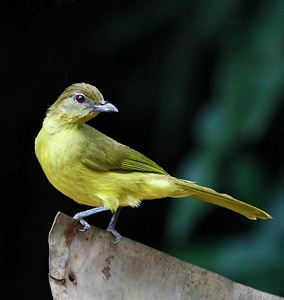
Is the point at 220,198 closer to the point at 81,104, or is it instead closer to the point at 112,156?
the point at 112,156

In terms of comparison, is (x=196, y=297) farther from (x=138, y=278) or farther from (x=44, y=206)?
(x=44, y=206)

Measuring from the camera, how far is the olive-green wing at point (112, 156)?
285 centimetres

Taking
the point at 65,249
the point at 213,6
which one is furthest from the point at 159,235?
the point at 65,249

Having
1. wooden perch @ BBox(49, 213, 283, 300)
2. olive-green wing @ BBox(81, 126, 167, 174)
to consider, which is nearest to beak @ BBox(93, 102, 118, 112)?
olive-green wing @ BBox(81, 126, 167, 174)

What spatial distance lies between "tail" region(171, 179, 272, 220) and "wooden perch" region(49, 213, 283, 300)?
0.42 m

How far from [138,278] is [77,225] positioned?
0.22 metres

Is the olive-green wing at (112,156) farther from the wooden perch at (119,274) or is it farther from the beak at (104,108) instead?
the wooden perch at (119,274)

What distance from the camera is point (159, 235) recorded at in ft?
16.3

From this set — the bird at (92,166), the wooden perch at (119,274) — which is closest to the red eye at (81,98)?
the bird at (92,166)

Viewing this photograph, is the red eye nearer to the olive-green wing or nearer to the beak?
the beak

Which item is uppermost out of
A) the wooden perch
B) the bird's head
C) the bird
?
the bird's head

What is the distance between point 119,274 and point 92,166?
0.39 m

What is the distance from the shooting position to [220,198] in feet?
9.75

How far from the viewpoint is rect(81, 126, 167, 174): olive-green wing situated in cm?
285
